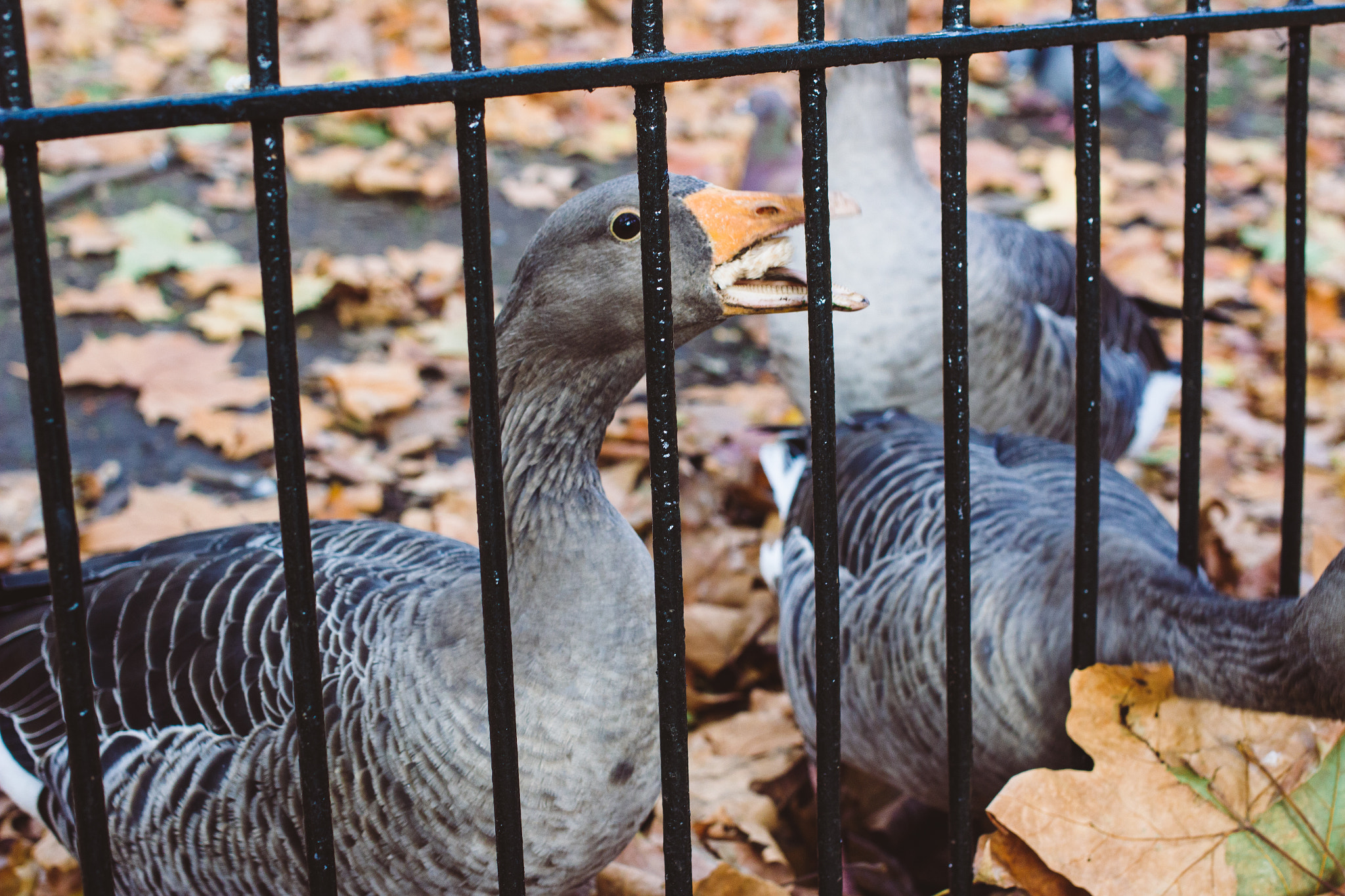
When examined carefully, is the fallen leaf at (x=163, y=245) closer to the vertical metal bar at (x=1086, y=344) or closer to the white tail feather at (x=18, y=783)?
the white tail feather at (x=18, y=783)

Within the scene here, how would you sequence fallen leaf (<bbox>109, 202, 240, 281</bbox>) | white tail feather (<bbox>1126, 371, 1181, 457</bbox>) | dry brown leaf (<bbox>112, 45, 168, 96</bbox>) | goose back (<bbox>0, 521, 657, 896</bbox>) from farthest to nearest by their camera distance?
dry brown leaf (<bbox>112, 45, 168, 96</bbox>)
fallen leaf (<bbox>109, 202, 240, 281</bbox>)
white tail feather (<bbox>1126, 371, 1181, 457</bbox>)
goose back (<bbox>0, 521, 657, 896</bbox>)

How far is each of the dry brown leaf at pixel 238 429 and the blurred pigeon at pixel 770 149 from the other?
2.97m

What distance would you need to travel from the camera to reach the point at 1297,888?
6.12 ft

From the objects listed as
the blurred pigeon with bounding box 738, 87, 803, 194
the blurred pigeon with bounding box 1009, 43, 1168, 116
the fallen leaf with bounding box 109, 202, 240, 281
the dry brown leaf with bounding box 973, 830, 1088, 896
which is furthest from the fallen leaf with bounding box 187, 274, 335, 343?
the blurred pigeon with bounding box 1009, 43, 1168, 116

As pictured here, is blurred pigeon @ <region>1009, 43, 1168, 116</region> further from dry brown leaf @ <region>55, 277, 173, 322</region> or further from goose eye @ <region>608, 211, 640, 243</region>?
goose eye @ <region>608, 211, 640, 243</region>

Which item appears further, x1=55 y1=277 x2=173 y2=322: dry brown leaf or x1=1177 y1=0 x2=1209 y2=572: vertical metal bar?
x1=55 y1=277 x2=173 y2=322: dry brown leaf

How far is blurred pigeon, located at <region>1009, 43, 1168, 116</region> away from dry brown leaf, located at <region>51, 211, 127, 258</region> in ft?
18.2

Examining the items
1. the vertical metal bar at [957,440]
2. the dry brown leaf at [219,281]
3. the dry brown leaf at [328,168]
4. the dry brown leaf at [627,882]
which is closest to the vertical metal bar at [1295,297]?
the vertical metal bar at [957,440]

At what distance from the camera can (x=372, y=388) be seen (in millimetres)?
4500

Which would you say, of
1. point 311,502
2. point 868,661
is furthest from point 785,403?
point 868,661

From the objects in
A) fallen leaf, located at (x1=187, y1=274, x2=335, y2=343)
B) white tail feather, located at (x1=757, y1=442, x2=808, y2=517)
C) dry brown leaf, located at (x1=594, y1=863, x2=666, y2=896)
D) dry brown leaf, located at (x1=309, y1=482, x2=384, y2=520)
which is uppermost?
fallen leaf, located at (x1=187, y1=274, x2=335, y2=343)

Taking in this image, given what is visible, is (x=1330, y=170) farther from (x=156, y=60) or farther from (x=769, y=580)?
(x=156, y=60)

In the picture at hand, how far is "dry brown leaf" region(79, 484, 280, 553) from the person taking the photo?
3574mm

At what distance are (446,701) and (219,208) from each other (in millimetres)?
4540
